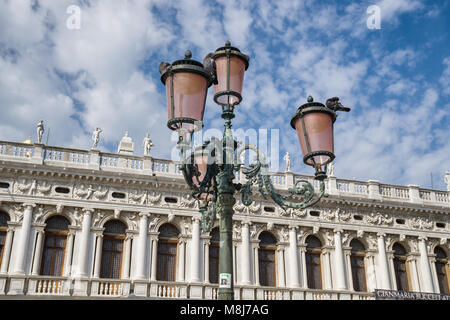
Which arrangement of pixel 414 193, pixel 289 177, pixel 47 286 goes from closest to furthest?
1. pixel 47 286
2. pixel 289 177
3. pixel 414 193

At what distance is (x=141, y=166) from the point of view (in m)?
20.6

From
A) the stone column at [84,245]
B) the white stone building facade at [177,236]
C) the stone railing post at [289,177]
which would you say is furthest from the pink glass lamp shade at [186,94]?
the stone railing post at [289,177]

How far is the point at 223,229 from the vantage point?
18.5 feet

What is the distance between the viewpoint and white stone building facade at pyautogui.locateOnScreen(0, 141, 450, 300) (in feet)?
60.3

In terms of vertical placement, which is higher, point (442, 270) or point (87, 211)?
point (87, 211)

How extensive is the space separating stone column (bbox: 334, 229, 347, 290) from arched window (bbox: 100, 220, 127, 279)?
988cm

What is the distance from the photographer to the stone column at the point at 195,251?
1944 cm

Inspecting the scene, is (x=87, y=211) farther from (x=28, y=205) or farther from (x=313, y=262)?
(x=313, y=262)

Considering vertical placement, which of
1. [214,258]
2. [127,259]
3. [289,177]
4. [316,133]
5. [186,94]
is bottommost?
[316,133]

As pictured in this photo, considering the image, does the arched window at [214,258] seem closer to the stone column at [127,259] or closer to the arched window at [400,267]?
the stone column at [127,259]

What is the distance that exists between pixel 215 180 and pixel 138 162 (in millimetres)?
14600

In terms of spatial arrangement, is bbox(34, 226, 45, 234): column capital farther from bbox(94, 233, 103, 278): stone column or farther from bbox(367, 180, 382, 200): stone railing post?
bbox(367, 180, 382, 200): stone railing post

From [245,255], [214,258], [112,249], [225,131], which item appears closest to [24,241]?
[112,249]

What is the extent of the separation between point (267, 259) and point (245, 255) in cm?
132
